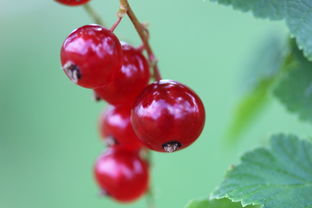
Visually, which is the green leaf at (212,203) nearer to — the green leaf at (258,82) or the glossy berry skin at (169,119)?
the glossy berry skin at (169,119)

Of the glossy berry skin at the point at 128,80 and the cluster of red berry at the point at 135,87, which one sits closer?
the cluster of red berry at the point at 135,87

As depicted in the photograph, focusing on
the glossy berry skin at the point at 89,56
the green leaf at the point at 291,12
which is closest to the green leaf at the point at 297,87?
the green leaf at the point at 291,12

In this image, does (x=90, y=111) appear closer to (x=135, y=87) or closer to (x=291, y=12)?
(x=135, y=87)

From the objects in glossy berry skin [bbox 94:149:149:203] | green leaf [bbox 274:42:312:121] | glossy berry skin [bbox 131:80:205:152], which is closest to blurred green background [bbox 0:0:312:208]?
glossy berry skin [bbox 94:149:149:203]

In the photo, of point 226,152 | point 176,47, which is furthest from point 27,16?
point 226,152

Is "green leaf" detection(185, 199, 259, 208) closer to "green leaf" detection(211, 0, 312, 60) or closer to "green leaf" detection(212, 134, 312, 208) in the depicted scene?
"green leaf" detection(212, 134, 312, 208)

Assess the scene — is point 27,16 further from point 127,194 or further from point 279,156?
point 279,156

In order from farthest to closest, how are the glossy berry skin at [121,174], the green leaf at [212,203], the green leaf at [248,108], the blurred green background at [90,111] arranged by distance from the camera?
the blurred green background at [90,111]
the green leaf at [248,108]
the glossy berry skin at [121,174]
the green leaf at [212,203]
